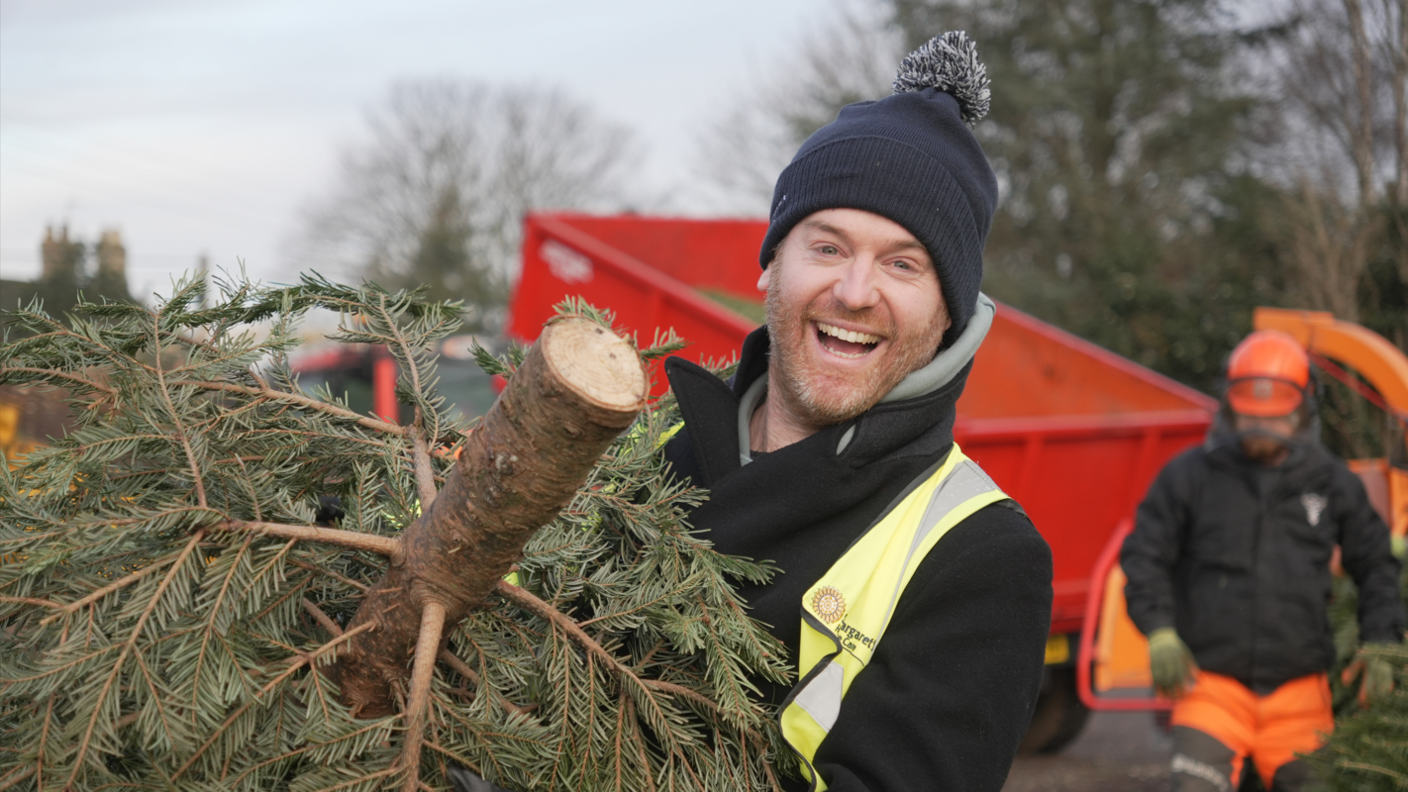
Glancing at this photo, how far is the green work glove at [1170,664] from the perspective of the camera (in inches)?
147

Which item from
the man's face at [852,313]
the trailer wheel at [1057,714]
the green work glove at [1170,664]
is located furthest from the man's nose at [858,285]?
the trailer wheel at [1057,714]

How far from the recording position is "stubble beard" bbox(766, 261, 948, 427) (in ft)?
6.12

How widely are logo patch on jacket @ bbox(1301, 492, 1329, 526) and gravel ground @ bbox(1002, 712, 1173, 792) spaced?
1.62m

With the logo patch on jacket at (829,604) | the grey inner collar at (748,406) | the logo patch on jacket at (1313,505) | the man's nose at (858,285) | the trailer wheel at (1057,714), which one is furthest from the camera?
the trailer wheel at (1057,714)

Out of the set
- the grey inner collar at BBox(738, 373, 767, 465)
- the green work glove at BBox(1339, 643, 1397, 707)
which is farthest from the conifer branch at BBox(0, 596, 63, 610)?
the green work glove at BBox(1339, 643, 1397, 707)

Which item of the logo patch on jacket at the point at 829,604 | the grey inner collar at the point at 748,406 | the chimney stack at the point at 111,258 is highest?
the logo patch on jacket at the point at 829,604

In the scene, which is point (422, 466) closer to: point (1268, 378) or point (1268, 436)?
point (1268, 436)

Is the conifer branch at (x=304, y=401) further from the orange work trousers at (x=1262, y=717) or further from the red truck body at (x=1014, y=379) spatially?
the red truck body at (x=1014, y=379)

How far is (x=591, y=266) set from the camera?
21.4 ft

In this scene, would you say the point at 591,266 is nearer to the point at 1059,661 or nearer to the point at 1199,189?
the point at 1059,661

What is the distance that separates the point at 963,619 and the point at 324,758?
89 cm

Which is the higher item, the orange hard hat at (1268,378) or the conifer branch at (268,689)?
the conifer branch at (268,689)

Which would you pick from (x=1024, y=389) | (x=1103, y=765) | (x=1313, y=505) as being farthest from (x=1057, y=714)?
(x=1313, y=505)

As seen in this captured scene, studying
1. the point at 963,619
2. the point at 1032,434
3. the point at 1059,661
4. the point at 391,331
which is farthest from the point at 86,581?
the point at 1059,661
